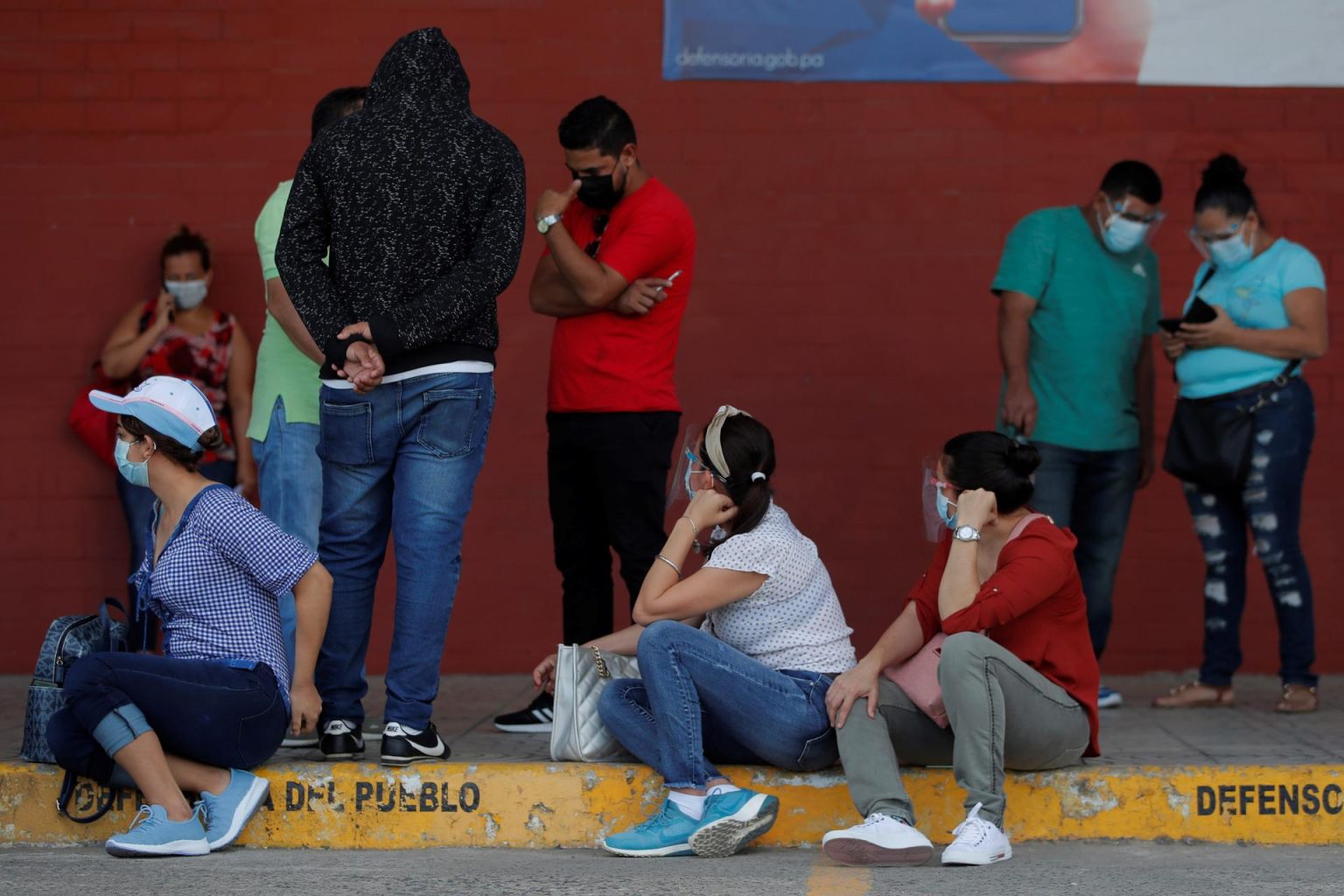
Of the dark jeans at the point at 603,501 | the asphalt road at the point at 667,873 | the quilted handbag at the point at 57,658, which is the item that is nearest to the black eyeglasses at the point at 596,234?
the dark jeans at the point at 603,501

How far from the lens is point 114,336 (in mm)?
6496

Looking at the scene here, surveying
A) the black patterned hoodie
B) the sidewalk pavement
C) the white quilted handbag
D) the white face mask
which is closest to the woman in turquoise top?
the sidewalk pavement

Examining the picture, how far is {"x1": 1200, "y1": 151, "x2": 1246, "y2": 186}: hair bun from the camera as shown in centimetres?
580

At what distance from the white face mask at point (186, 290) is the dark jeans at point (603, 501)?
6.26 ft

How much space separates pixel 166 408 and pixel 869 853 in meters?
2.13

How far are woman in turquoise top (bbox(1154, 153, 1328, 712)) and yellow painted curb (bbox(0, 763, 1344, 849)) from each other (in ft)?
4.57

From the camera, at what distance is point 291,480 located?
201 inches

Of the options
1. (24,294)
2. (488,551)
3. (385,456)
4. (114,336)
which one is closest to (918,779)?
(385,456)

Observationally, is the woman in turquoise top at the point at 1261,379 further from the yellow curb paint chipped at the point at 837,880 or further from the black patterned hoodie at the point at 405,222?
the black patterned hoodie at the point at 405,222

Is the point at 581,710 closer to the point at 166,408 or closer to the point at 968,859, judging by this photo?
the point at 968,859

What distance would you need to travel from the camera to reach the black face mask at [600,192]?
520 centimetres

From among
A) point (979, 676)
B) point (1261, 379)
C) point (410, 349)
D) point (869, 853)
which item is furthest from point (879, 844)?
point (1261, 379)

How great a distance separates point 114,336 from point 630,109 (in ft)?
7.21

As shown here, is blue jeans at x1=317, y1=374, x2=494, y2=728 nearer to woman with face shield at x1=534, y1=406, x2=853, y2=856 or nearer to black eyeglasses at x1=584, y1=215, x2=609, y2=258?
woman with face shield at x1=534, y1=406, x2=853, y2=856
